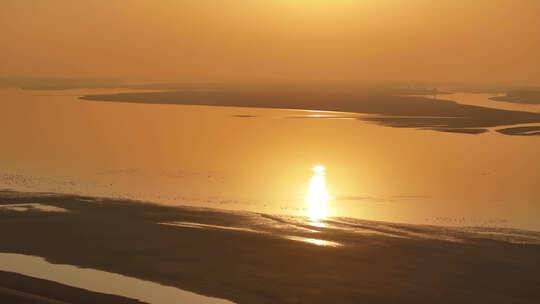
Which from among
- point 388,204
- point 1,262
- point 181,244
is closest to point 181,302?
point 181,244

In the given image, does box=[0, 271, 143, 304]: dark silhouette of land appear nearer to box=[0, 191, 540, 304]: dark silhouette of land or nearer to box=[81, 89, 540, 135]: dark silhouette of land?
box=[0, 191, 540, 304]: dark silhouette of land

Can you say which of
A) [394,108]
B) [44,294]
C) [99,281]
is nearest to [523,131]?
[394,108]

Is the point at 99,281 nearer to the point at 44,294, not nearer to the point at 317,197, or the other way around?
the point at 44,294

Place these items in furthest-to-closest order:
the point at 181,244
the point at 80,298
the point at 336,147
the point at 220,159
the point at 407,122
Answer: the point at 407,122 < the point at 336,147 < the point at 220,159 < the point at 181,244 < the point at 80,298

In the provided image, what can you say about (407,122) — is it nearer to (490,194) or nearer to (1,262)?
(490,194)

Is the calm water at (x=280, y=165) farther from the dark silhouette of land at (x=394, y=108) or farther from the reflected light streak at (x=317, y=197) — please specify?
the dark silhouette of land at (x=394, y=108)
